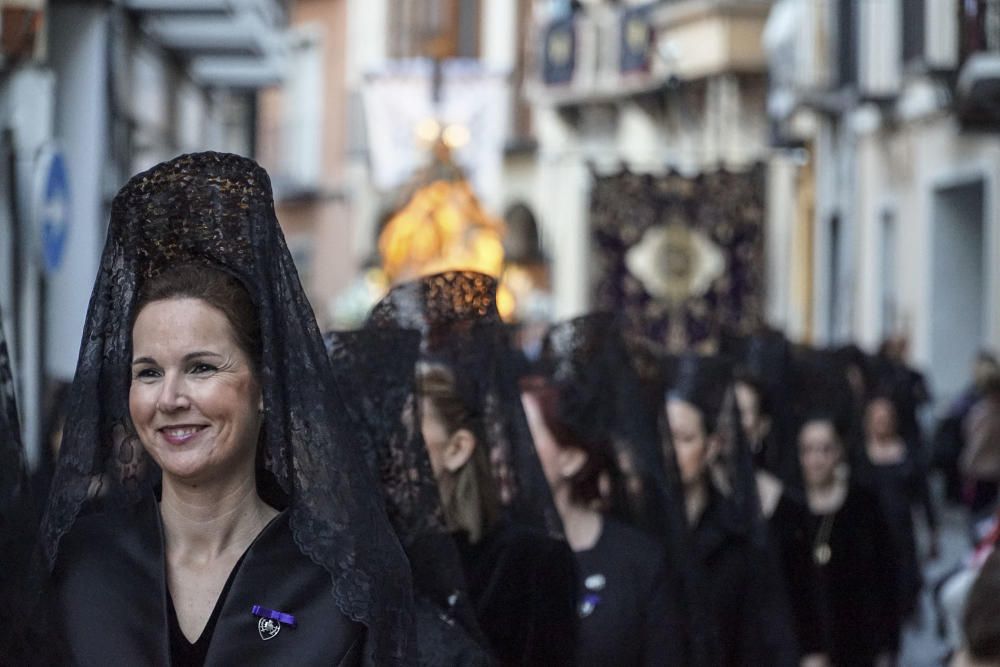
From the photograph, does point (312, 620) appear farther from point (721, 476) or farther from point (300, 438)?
point (721, 476)

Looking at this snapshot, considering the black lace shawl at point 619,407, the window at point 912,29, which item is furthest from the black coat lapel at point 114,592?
the window at point 912,29

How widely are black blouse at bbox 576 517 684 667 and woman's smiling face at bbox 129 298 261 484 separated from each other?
2.36 metres

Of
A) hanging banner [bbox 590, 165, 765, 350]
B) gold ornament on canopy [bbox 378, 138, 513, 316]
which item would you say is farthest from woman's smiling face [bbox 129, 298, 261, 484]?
gold ornament on canopy [bbox 378, 138, 513, 316]

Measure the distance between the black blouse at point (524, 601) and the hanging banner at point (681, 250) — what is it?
498 inches

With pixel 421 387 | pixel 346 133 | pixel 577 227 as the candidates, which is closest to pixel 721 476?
pixel 421 387

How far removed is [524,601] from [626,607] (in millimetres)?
725

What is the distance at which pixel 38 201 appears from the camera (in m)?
11.2

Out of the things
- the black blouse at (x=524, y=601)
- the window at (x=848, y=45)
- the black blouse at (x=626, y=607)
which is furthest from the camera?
the window at (x=848, y=45)

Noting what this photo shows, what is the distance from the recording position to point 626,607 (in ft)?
19.4

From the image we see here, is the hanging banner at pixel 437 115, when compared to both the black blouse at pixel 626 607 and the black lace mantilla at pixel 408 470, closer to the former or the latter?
the black blouse at pixel 626 607

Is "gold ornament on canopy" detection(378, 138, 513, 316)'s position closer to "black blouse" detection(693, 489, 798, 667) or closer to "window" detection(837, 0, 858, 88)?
"window" detection(837, 0, 858, 88)

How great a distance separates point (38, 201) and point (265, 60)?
10.9m

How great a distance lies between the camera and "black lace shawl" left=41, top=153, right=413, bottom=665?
3562 mm

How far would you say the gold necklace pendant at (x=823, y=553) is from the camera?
28.5 feet
